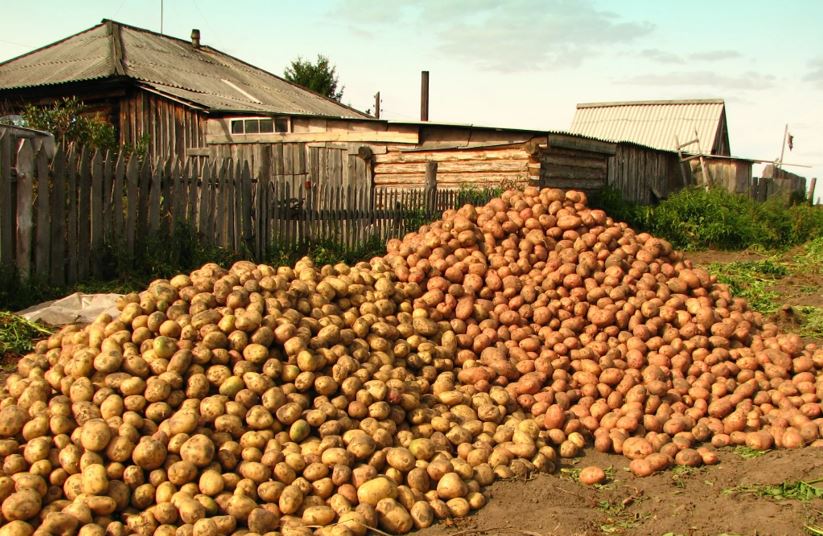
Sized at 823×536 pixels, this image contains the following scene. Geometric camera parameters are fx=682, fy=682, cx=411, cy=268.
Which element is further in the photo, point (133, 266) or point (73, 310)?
point (133, 266)

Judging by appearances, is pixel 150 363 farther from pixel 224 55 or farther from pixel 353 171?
pixel 224 55

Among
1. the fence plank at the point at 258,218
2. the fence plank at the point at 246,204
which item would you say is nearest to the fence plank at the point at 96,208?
the fence plank at the point at 246,204

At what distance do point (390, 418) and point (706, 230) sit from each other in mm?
13333

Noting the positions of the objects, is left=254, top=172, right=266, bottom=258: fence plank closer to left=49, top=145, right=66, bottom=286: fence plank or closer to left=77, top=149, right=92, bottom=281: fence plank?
left=77, top=149, right=92, bottom=281: fence plank

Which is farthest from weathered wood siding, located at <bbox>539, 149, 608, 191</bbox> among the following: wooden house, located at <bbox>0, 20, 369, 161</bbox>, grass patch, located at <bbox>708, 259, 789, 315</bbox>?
wooden house, located at <bbox>0, 20, 369, 161</bbox>

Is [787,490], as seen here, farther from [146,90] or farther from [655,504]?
[146,90]

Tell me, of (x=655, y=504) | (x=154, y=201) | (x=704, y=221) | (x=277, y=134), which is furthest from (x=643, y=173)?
(x=655, y=504)

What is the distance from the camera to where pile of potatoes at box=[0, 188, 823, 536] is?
3490mm

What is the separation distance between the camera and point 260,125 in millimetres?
16938

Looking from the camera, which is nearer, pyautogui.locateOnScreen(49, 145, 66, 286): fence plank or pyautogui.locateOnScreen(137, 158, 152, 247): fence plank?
pyautogui.locateOnScreen(49, 145, 66, 286): fence plank

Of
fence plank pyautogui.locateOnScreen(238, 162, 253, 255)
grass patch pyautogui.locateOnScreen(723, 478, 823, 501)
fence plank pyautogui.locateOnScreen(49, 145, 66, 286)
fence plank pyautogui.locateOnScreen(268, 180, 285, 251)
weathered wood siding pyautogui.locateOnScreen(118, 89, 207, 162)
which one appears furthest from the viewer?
weathered wood siding pyautogui.locateOnScreen(118, 89, 207, 162)

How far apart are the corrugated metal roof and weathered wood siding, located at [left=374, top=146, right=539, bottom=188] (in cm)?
1665

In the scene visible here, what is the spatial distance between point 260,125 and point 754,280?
38.3 ft

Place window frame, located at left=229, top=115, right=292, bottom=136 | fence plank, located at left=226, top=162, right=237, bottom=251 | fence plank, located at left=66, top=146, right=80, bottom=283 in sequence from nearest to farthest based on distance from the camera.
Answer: fence plank, located at left=66, top=146, right=80, bottom=283 → fence plank, located at left=226, top=162, right=237, bottom=251 → window frame, located at left=229, top=115, right=292, bottom=136
